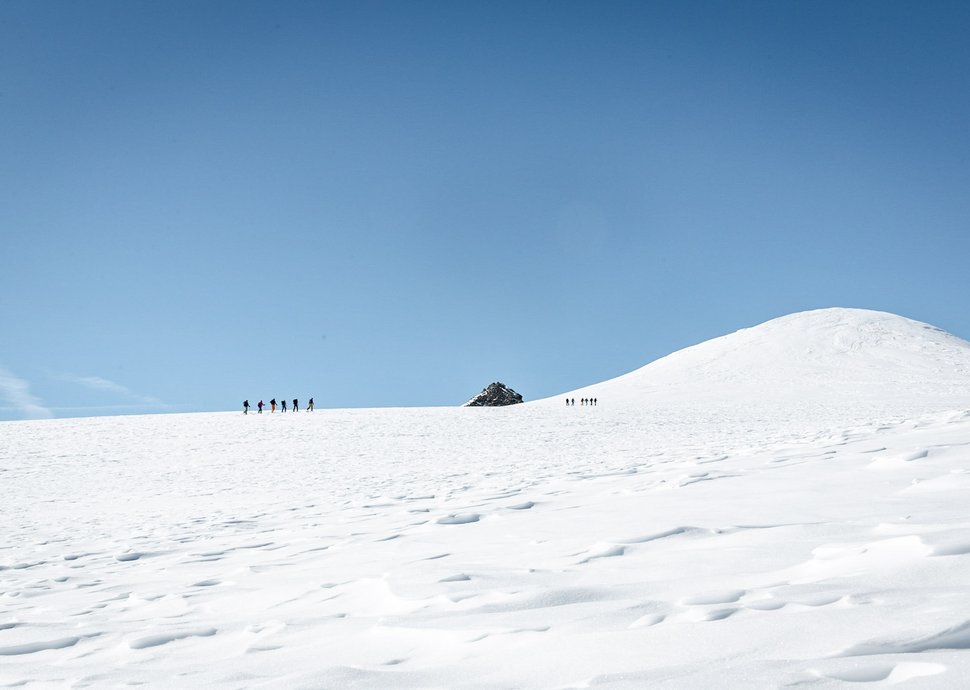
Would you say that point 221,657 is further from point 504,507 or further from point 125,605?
point 504,507

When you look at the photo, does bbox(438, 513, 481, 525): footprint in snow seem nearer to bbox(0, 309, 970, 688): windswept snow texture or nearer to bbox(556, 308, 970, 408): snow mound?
bbox(0, 309, 970, 688): windswept snow texture

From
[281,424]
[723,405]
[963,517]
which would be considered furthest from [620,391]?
[963,517]

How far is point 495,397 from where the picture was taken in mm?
55500

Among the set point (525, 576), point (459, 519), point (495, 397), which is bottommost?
point (525, 576)

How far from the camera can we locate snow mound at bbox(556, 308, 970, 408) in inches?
1625

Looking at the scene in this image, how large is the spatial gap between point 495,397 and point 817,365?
85.1 ft

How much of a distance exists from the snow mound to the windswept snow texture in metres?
28.4

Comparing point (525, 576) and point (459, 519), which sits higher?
point (459, 519)

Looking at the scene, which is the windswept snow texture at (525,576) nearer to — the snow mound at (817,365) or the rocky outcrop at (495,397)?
the snow mound at (817,365)

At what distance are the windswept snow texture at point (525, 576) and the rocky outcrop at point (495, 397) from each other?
133 ft

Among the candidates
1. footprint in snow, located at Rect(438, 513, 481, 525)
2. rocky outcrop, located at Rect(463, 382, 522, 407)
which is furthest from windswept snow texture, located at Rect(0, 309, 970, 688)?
rocky outcrop, located at Rect(463, 382, 522, 407)

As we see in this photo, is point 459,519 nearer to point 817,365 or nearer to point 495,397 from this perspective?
point 495,397

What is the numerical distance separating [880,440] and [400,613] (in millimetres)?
7810

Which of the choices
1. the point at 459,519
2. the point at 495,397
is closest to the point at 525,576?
the point at 459,519
